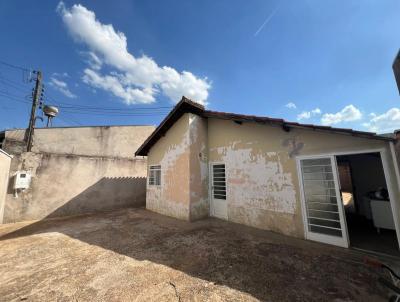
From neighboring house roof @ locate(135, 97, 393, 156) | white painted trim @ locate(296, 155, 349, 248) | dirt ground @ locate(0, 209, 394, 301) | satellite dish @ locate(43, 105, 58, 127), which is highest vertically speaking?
satellite dish @ locate(43, 105, 58, 127)

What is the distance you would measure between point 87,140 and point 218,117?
949 cm

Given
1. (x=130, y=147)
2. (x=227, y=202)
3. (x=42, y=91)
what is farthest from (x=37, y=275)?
(x=42, y=91)

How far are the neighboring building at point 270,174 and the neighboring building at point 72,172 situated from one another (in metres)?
2.49

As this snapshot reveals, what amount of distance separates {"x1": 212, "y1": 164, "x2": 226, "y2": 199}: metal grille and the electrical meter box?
27.8ft

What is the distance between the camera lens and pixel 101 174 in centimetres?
1008

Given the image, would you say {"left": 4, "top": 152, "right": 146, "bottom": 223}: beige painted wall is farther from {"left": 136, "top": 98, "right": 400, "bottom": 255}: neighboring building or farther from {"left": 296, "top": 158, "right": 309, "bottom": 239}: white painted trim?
{"left": 296, "top": 158, "right": 309, "bottom": 239}: white painted trim

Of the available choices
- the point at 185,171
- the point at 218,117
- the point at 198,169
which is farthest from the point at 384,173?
the point at 185,171

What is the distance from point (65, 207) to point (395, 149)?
12561mm

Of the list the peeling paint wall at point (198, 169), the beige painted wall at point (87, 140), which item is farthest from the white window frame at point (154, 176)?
the beige painted wall at point (87, 140)

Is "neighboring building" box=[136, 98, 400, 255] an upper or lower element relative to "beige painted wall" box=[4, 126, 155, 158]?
lower

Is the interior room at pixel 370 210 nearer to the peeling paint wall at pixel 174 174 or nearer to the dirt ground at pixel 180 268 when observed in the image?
the dirt ground at pixel 180 268

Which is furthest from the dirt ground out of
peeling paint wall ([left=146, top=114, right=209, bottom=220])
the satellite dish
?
the satellite dish

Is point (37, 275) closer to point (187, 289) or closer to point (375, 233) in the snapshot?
point (187, 289)

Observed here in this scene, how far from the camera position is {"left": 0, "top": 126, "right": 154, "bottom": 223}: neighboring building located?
7.89m
